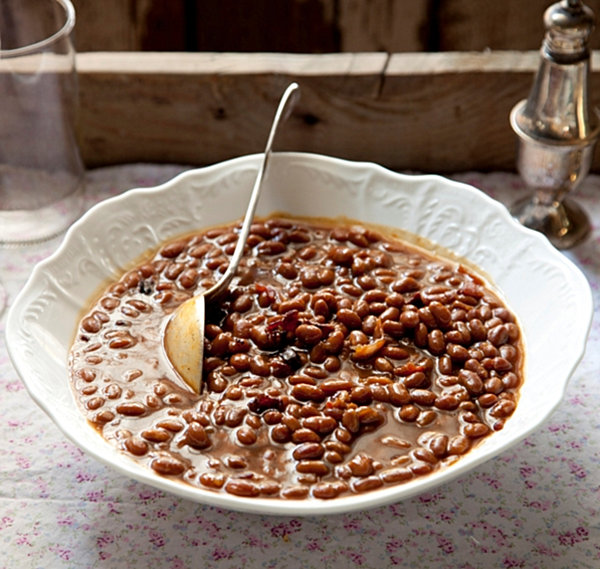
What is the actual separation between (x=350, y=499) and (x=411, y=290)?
1.73 ft

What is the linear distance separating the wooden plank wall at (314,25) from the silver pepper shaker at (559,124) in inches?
36.3

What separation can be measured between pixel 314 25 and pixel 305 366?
171 cm

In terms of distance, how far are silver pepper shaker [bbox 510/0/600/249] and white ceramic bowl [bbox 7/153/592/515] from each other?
10.0 inches

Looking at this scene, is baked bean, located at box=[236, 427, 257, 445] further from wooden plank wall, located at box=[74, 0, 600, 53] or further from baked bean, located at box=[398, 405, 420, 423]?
wooden plank wall, located at box=[74, 0, 600, 53]

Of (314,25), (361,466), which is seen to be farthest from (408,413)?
(314,25)

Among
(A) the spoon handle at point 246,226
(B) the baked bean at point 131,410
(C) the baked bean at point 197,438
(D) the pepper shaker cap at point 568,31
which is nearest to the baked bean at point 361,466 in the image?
(C) the baked bean at point 197,438

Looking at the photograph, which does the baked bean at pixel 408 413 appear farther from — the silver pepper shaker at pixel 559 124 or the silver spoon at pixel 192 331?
the silver pepper shaker at pixel 559 124

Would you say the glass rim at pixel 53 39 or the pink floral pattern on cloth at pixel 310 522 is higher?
the glass rim at pixel 53 39

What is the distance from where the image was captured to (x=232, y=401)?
4.99ft

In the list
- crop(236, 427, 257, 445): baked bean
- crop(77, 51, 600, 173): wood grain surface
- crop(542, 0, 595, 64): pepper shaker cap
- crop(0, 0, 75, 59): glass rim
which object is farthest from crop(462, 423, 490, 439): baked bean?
crop(0, 0, 75, 59): glass rim

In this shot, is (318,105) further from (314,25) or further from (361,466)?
(361,466)

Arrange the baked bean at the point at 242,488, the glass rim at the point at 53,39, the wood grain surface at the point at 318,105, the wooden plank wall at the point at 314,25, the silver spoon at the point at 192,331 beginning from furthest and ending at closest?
the wooden plank wall at the point at 314,25 < the wood grain surface at the point at 318,105 < the glass rim at the point at 53,39 < the silver spoon at the point at 192,331 < the baked bean at the point at 242,488

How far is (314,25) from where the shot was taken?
3023 millimetres

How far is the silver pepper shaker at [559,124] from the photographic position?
192cm
